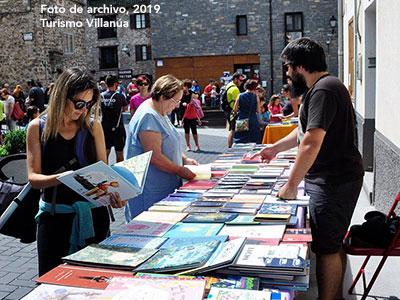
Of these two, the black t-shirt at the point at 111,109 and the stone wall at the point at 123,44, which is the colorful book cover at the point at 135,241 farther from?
the stone wall at the point at 123,44

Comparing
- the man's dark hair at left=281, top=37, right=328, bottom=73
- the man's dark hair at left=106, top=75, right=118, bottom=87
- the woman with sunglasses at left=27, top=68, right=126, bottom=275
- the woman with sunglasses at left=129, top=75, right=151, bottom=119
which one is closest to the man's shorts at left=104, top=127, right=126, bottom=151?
the man's dark hair at left=106, top=75, right=118, bottom=87

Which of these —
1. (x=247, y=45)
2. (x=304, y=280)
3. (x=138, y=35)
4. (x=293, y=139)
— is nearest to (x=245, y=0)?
(x=247, y=45)

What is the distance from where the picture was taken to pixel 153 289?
1.76 metres

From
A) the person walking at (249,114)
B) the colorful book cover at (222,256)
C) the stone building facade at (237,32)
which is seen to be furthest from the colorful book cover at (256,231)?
the stone building facade at (237,32)

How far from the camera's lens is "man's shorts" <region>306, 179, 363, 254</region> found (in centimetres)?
293

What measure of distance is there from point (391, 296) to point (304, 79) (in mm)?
1846

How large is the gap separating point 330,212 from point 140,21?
111 feet

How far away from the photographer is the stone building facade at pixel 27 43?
2800 cm

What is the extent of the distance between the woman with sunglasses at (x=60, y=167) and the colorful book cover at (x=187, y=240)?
1.75 feet

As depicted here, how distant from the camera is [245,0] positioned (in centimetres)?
2911

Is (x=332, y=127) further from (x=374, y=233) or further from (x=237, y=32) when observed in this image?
(x=237, y=32)

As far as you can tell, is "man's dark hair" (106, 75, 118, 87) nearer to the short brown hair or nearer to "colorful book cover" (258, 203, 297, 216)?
the short brown hair

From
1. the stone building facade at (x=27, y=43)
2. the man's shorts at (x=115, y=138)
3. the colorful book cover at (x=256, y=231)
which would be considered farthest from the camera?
the stone building facade at (x=27, y=43)

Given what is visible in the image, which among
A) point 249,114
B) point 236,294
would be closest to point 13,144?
point 249,114
